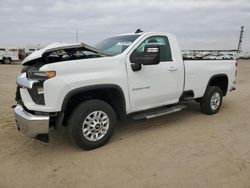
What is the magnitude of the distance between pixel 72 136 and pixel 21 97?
3.32ft

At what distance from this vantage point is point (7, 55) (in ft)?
104

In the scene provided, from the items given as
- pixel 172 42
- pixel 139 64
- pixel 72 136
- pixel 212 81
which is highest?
pixel 172 42

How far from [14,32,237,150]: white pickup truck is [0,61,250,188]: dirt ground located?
40 cm

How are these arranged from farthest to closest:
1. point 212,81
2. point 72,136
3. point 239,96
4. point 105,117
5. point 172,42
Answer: point 239,96, point 212,81, point 172,42, point 105,117, point 72,136

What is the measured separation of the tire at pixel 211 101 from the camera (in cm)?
655

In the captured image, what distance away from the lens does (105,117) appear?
454 centimetres

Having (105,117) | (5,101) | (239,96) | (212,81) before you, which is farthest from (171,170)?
(239,96)

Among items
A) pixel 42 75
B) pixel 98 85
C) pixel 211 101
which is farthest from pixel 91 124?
pixel 211 101

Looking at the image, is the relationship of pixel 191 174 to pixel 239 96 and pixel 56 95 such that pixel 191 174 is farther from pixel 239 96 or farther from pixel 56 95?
pixel 239 96

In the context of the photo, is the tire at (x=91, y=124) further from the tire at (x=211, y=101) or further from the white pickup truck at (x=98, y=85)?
the tire at (x=211, y=101)

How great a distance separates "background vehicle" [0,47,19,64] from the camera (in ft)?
103

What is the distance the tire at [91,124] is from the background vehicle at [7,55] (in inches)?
1196

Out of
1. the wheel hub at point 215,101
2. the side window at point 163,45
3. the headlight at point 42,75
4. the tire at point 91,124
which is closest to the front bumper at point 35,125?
the tire at point 91,124

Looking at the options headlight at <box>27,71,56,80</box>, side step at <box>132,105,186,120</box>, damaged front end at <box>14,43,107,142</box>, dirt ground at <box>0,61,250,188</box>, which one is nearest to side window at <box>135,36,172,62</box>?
side step at <box>132,105,186,120</box>
